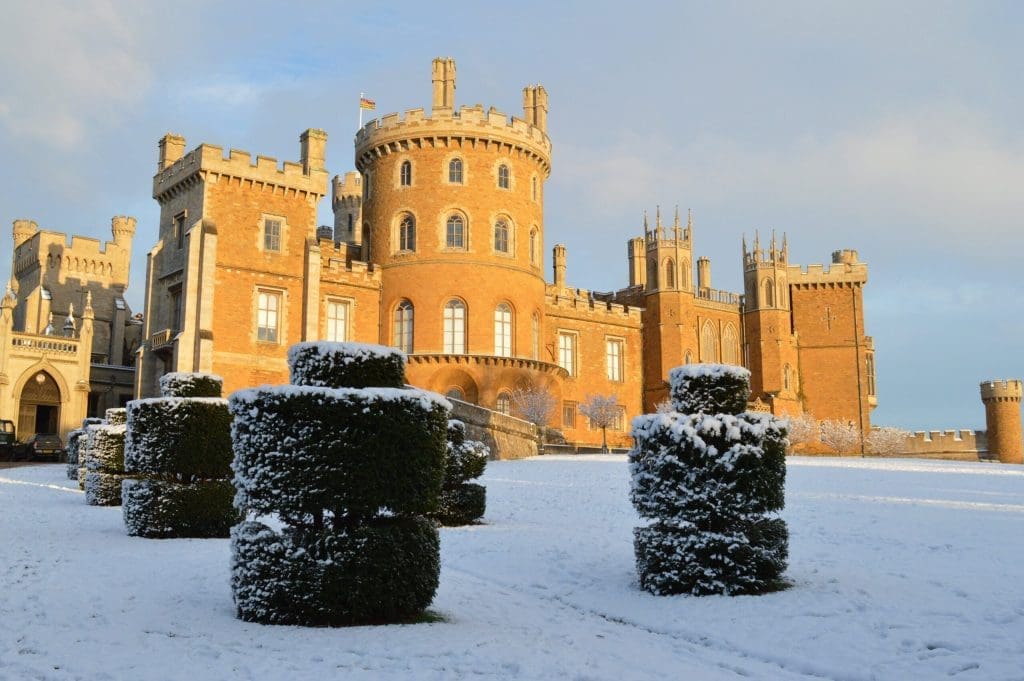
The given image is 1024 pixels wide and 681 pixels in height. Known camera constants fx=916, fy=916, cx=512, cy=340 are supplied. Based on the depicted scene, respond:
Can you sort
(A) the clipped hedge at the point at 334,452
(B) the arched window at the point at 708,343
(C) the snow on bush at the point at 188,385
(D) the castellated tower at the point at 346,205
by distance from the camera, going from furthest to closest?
1. (D) the castellated tower at the point at 346,205
2. (B) the arched window at the point at 708,343
3. (C) the snow on bush at the point at 188,385
4. (A) the clipped hedge at the point at 334,452

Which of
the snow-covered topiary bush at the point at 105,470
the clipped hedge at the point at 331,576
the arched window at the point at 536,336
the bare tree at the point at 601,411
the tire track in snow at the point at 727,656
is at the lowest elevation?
the tire track in snow at the point at 727,656

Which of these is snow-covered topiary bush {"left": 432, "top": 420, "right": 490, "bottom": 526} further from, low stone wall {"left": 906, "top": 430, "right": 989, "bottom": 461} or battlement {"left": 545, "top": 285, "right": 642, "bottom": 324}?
low stone wall {"left": 906, "top": 430, "right": 989, "bottom": 461}

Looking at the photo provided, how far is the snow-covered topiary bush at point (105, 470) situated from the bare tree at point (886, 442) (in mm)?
37287

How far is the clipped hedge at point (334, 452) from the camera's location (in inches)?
305

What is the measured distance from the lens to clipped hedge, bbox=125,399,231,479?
1323 centimetres

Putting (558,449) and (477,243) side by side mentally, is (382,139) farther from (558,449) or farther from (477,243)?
(558,449)

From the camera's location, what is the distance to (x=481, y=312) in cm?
3412

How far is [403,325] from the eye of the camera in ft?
113

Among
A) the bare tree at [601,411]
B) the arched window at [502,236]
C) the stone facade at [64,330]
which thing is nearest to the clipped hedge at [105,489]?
the arched window at [502,236]

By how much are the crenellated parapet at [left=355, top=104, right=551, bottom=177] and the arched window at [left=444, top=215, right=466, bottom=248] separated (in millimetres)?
A: 2859

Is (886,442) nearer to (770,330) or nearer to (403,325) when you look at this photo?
(770,330)

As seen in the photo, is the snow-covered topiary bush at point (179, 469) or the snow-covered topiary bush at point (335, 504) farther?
the snow-covered topiary bush at point (179, 469)

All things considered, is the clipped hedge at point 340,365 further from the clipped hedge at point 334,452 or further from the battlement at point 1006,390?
the battlement at point 1006,390

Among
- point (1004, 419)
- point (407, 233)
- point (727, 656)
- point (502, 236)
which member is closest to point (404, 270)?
point (407, 233)
